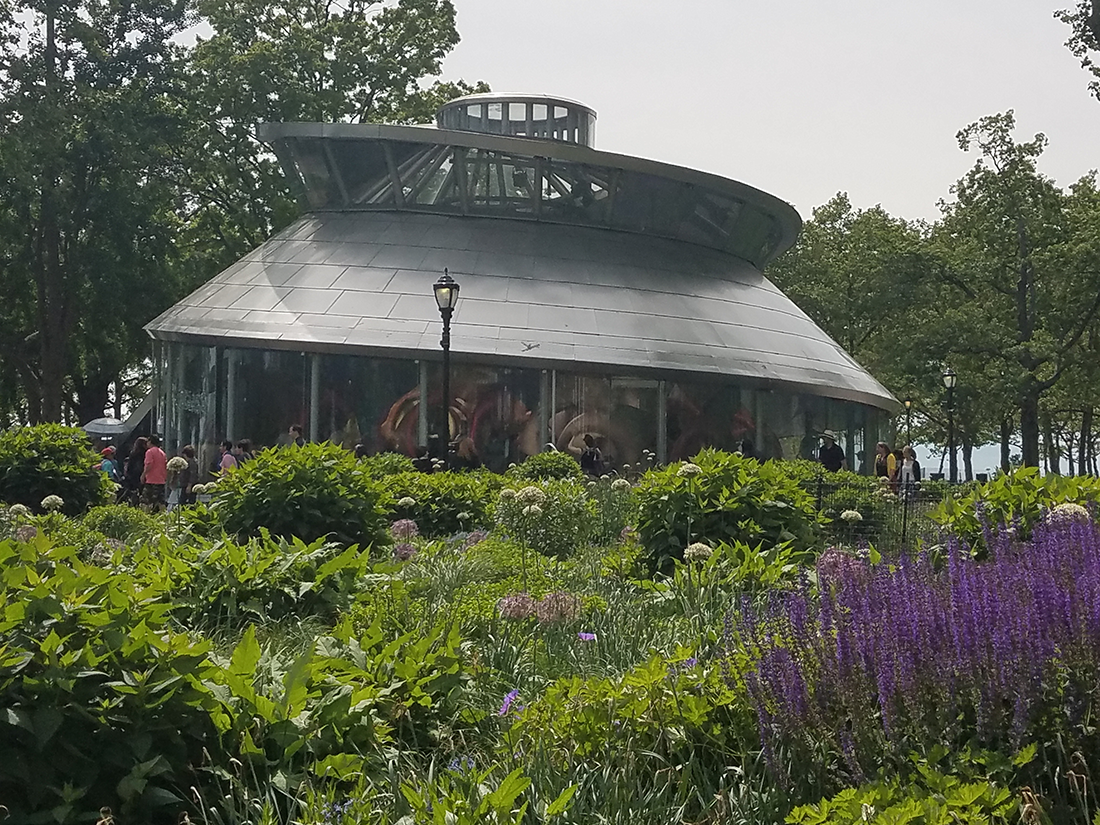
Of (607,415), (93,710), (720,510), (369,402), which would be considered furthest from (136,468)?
(93,710)

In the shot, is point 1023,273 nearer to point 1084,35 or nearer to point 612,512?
point 1084,35

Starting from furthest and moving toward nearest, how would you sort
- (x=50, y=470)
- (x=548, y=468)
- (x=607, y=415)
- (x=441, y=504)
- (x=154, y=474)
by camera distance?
(x=607, y=415), (x=548, y=468), (x=154, y=474), (x=50, y=470), (x=441, y=504)

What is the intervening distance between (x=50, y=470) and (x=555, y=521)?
23.9 ft

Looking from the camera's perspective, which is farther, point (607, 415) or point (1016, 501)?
point (607, 415)

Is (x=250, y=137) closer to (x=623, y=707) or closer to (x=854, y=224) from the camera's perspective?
(x=854, y=224)

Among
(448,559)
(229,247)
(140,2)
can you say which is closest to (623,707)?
(448,559)

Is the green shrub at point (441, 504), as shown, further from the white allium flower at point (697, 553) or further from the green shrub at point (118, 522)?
the white allium flower at point (697, 553)

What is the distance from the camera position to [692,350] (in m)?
28.8

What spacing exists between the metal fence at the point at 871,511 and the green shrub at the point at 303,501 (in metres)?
3.65

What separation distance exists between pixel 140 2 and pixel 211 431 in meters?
15.5

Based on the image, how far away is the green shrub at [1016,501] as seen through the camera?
7.84 metres

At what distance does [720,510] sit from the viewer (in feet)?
30.6

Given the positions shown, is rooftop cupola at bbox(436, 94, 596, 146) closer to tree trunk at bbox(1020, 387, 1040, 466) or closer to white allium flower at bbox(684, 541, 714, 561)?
tree trunk at bbox(1020, 387, 1040, 466)

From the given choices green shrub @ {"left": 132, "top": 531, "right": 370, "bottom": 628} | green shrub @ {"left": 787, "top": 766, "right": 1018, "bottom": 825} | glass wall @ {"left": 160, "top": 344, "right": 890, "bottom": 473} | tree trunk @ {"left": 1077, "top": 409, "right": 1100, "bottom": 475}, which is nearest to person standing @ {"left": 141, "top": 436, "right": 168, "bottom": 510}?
glass wall @ {"left": 160, "top": 344, "right": 890, "bottom": 473}
